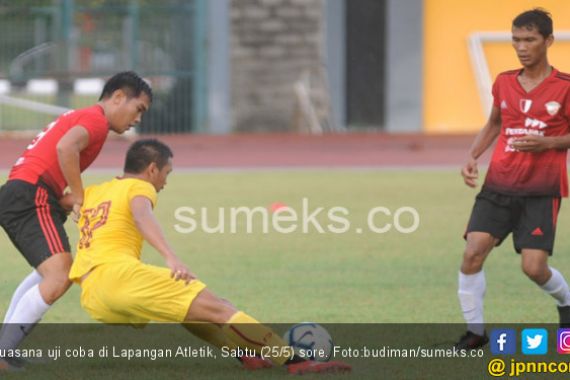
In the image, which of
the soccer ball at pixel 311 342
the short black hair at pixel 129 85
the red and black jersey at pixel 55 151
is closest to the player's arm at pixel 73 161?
the red and black jersey at pixel 55 151

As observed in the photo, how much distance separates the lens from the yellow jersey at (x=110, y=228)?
7043 mm

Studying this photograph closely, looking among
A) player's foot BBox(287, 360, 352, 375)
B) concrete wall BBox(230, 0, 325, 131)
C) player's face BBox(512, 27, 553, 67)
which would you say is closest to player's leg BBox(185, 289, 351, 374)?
player's foot BBox(287, 360, 352, 375)

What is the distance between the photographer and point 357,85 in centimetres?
3023

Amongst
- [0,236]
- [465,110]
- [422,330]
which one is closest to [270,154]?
[465,110]

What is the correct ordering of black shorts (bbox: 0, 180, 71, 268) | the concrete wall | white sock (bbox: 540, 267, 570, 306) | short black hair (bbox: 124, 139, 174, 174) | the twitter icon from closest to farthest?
short black hair (bbox: 124, 139, 174, 174) → black shorts (bbox: 0, 180, 71, 268) → the twitter icon → white sock (bbox: 540, 267, 570, 306) → the concrete wall

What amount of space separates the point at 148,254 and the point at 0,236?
2006 millimetres

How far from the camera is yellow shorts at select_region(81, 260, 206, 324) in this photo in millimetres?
6859

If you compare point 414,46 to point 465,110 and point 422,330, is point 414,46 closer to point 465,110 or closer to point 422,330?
point 465,110

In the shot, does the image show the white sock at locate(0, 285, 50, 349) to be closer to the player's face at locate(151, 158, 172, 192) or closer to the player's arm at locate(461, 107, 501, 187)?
the player's face at locate(151, 158, 172, 192)

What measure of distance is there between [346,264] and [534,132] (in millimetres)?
3953

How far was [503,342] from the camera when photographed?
26.3 ft

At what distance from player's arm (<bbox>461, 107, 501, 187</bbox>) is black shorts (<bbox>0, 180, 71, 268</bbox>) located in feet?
8.06

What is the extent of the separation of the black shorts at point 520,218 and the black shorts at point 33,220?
2.45 metres

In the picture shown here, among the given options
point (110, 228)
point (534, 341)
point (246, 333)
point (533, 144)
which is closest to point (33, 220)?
point (110, 228)
